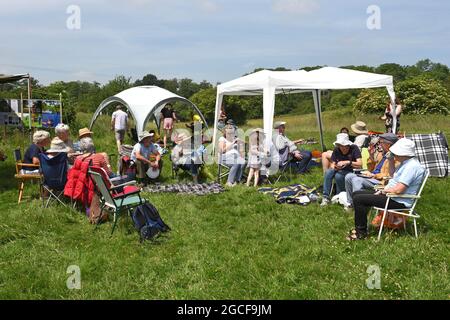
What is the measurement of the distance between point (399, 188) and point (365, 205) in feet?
1.30

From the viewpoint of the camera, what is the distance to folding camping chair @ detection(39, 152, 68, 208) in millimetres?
5906

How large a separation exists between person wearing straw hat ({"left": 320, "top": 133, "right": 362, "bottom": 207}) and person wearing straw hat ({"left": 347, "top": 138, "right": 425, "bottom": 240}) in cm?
147

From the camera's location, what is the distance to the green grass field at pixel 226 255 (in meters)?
3.47

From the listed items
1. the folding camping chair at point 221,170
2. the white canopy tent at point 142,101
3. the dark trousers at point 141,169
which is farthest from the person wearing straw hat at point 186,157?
the white canopy tent at point 142,101

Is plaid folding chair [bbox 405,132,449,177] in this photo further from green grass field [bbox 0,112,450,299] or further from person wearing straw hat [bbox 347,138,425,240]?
person wearing straw hat [bbox 347,138,425,240]

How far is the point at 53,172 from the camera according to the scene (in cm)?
595

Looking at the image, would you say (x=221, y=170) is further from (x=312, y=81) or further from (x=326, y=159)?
(x=312, y=81)

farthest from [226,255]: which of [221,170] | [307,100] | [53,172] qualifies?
[307,100]

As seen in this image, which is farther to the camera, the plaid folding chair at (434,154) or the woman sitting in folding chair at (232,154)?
the woman sitting in folding chair at (232,154)

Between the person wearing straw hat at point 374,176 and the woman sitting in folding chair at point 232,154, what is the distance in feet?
8.14

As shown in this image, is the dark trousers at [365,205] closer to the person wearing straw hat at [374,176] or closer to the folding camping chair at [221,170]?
the person wearing straw hat at [374,176]

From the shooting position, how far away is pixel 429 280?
3.49 metres
